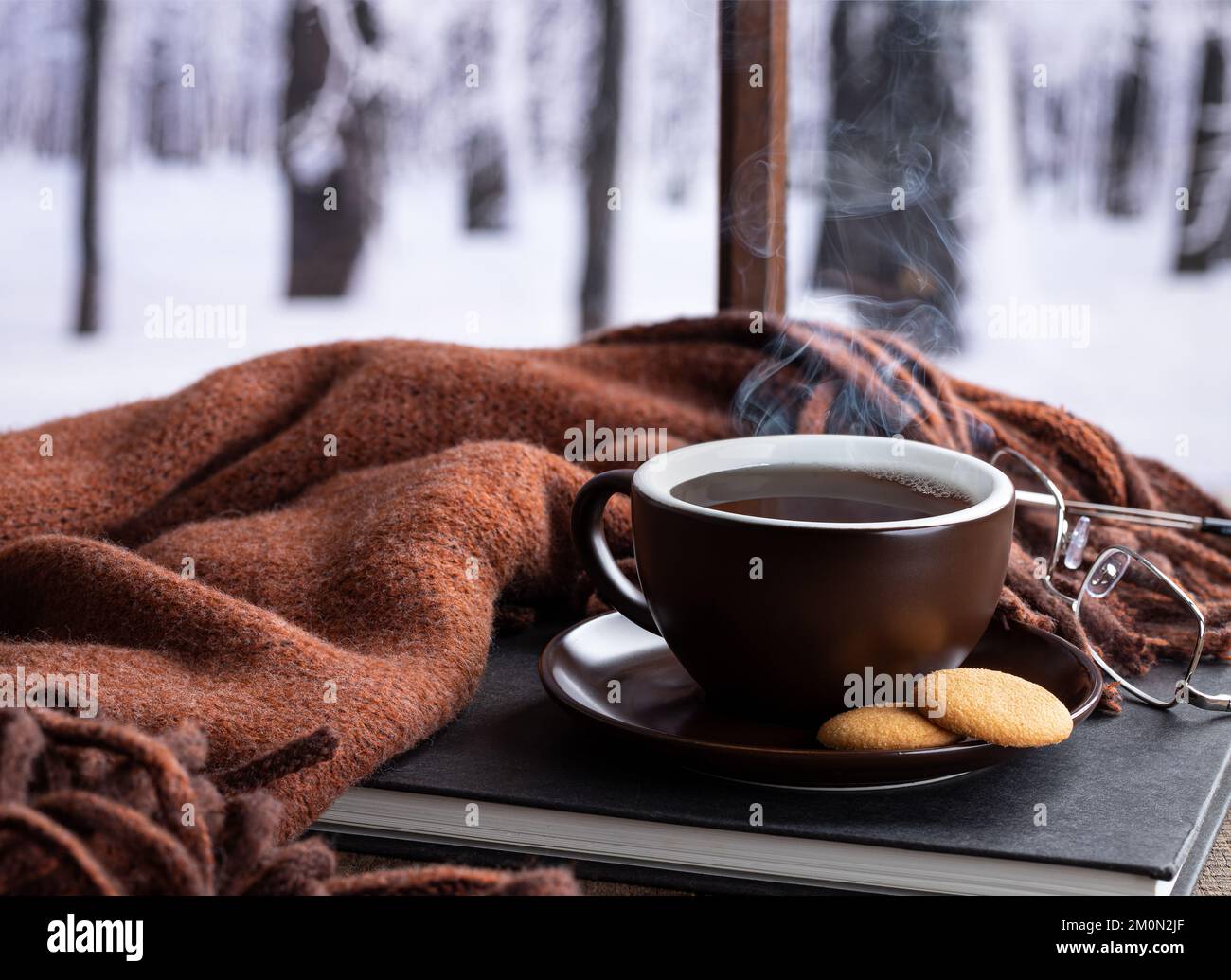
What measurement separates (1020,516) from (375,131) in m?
1.67

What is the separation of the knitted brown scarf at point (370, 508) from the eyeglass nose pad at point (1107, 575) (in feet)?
0.09

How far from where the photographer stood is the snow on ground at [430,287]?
2211mm

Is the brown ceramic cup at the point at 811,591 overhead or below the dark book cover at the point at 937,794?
overhead

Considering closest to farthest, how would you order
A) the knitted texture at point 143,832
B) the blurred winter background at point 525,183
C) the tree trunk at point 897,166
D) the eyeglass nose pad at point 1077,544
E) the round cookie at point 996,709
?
1. the knitted texture at point 143,832
2. the round cookie at point 996,709
3. the eyeglass nose pad at point 1077,544
4. the tree trunk at point 897,166
5. the blurred winter background at point 525,183

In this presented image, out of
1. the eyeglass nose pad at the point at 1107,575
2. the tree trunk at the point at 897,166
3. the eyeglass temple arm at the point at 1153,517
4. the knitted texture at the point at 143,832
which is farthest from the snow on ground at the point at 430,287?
the knitted texture at the point at 143,832

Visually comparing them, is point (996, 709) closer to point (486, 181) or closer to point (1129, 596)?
point (1129, 596)

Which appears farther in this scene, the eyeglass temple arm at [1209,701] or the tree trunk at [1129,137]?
the tree trunk at [1129,137]

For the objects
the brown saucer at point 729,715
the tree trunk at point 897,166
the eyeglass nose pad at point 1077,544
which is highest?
the tree trunk at point 897,166

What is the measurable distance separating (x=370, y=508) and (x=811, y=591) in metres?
0.29

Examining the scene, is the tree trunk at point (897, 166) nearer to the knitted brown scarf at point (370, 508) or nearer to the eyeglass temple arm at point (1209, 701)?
the knitted brown scarf at point (370, 508)

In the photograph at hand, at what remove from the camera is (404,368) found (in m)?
0.84

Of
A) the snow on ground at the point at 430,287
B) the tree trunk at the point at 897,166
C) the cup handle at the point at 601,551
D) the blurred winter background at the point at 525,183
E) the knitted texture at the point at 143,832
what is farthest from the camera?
the snow on ground at the point at 430,287
